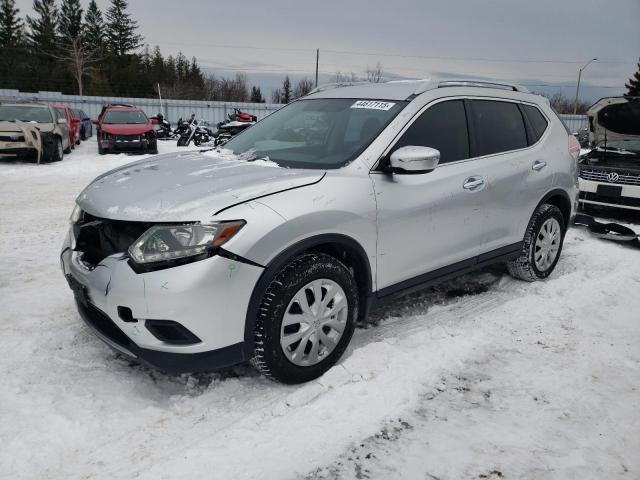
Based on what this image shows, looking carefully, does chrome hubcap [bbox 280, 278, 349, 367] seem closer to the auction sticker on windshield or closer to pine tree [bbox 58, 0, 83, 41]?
the auction sticker on windshield

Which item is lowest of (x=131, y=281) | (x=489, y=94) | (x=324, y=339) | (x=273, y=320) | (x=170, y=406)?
(x=170, y=406)

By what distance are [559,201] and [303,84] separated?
69.6 metres

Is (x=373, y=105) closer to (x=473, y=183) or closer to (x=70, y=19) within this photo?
(x=473, y=183)

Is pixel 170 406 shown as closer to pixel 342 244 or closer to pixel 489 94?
pixel 342 244

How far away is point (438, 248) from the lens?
3.61m

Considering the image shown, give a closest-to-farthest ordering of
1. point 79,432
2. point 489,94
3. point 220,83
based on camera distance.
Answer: point 79,432 → point 489,94 → point 220,83

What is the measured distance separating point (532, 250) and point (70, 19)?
7588 cm

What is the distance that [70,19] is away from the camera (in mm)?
65562

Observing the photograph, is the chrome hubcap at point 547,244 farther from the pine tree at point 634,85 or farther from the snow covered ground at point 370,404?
the pine tree at point 634,85

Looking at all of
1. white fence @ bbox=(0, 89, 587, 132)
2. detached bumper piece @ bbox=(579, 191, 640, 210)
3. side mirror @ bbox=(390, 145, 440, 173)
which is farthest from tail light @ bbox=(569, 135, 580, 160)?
white fence @ bbox=(0, 89, 587, 132)

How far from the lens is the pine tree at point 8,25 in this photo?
62.5 meters

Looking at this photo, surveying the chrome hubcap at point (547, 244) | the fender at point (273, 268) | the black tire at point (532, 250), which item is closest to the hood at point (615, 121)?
the chrome hubcap at point (547, 244)

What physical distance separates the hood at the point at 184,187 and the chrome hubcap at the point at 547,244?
2.71 meters

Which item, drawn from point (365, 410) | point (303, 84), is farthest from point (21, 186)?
point (303, 84)
